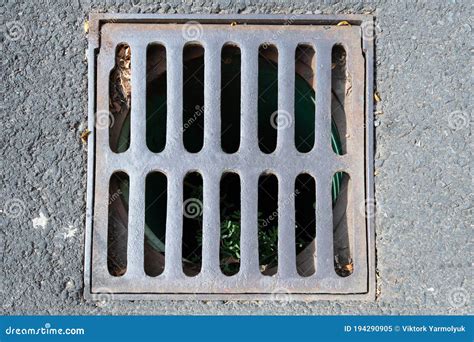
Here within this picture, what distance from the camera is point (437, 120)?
87.0 inches

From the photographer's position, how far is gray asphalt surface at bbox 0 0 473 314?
2166 mm

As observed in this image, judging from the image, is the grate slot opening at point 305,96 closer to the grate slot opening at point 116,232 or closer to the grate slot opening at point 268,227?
the grate slot opening at point 268,227

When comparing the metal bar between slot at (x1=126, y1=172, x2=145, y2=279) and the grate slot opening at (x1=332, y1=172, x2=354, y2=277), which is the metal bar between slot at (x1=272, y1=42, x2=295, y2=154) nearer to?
the grate slot opening at (x1=332, y1=172, x2=354, y2=277)

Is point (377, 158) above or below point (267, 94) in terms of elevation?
below

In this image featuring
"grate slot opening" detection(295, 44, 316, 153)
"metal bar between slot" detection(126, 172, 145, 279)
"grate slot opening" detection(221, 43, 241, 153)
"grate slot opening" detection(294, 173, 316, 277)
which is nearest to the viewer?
"metal bar between slot" detection(126, 172, 145, 279)

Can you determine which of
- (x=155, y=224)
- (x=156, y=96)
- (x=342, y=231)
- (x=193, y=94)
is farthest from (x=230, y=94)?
(x=342, y=231)

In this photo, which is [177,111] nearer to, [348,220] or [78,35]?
[78,35]

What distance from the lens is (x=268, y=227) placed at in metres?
2.52

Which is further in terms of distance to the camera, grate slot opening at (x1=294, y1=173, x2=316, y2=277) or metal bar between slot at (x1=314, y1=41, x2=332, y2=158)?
grate slot opening at (x1=294, y1=173, x2=316, y2=277)

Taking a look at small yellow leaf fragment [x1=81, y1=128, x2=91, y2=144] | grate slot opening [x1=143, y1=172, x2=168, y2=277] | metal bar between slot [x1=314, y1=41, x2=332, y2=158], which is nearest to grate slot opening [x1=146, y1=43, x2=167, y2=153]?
grate slot opening [x1=143, y1=172, x2=168, y2=277]

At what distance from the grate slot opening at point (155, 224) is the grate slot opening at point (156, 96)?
0.13 metres

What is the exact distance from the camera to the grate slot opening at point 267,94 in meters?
2.28

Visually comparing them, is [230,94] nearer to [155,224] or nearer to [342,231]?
[155,224]

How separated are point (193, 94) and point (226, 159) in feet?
1.37
